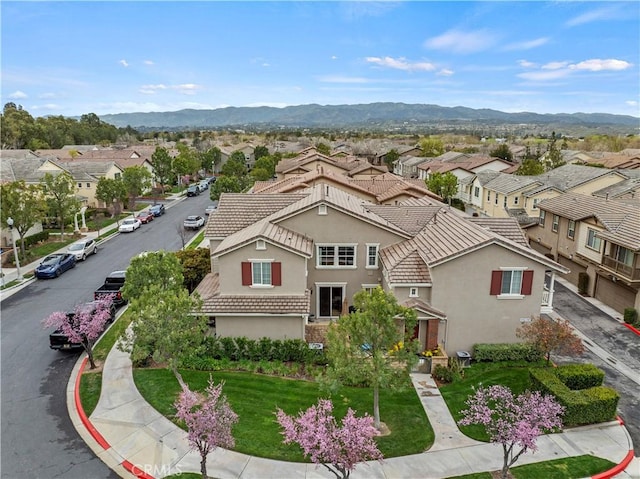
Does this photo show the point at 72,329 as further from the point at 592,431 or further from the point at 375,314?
the point at 592,431

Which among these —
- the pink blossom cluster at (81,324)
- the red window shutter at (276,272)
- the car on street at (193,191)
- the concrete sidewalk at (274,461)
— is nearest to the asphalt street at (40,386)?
the concrete sidewalk at (274,461)

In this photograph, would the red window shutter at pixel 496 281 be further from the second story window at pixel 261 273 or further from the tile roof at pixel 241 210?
the tile roof at pixel 241 210

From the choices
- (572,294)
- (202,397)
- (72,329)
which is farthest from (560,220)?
(72,329)

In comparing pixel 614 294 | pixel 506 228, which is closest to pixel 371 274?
pixel 506 228

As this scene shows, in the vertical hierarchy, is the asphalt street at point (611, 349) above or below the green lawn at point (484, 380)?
below

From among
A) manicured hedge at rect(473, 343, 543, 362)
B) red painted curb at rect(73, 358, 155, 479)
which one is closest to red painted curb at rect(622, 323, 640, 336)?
manicured hedge at rect(473, 343, 543, 362)
